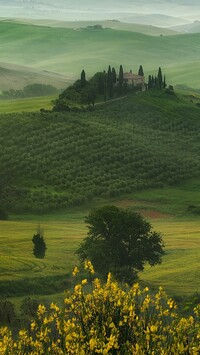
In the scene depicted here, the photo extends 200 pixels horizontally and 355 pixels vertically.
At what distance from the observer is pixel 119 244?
6378 cm

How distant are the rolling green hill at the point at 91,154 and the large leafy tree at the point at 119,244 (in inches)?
1804

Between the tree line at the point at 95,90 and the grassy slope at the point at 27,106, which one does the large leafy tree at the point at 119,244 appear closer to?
the tree line at the point at 95,90

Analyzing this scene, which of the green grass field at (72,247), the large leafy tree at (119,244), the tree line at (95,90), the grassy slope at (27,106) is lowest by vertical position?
the green grass field at (72,247)

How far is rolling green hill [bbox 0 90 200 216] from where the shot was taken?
119750mm

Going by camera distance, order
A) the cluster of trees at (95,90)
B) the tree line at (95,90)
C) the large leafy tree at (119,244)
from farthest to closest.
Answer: the cluster of trees at (95,90)
the tree line at (95,90)
the large leafy tree at (119,244)

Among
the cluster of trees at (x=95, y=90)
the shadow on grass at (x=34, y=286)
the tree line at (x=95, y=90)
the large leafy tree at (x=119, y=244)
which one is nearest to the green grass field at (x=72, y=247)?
the shadow on grass at (x=34, y=286)

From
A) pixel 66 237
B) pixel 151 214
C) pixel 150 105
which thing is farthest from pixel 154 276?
pixel 150 105

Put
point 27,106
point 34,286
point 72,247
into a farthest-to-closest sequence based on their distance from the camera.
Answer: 1. point 27,106
2. point 72,247
3. point 34,286

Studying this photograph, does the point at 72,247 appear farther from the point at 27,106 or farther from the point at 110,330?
the point at 27,106

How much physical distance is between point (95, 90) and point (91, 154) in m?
41.2

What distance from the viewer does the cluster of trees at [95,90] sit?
172 meters

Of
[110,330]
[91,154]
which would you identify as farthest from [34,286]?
[91,154]

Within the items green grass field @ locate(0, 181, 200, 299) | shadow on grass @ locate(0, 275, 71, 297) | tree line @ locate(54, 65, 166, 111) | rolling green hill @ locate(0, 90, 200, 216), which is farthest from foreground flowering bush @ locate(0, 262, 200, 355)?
tree line @ locate(54, 65, 166, 111)

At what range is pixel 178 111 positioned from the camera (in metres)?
182
